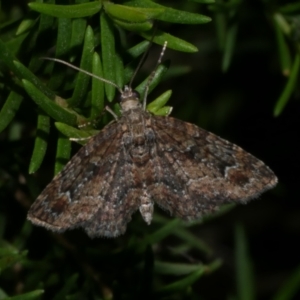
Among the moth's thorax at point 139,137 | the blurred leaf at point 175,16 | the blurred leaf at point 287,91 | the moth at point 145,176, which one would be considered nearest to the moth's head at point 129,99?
the moth at point 145,176

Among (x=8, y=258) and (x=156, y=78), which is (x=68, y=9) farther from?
(x=8, y=258)

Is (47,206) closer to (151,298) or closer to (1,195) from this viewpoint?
(1,195)

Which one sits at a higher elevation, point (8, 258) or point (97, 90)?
point (97, 90)

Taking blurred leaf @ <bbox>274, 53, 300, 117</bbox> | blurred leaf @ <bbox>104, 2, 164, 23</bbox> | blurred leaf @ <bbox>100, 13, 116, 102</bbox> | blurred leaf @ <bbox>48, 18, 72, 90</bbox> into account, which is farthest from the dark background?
blurred leaf @ <bbox>104, 2, 164, 23</bbox>

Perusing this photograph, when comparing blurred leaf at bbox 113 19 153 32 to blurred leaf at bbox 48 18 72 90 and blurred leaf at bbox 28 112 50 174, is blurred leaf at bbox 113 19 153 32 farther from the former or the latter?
blurred leaf at bbox 28 112 50 174

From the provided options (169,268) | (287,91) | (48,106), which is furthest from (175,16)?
(169,268)

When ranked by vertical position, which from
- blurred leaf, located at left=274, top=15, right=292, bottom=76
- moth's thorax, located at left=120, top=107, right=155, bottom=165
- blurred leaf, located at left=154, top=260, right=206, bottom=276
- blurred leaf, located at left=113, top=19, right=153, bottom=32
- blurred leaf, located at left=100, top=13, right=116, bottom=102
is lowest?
blurred leaf, located at left=154, top=260, right=206, bottom=276

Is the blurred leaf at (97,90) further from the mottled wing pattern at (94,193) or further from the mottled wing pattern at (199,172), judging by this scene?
the mottled wing pattern at (199,172)
